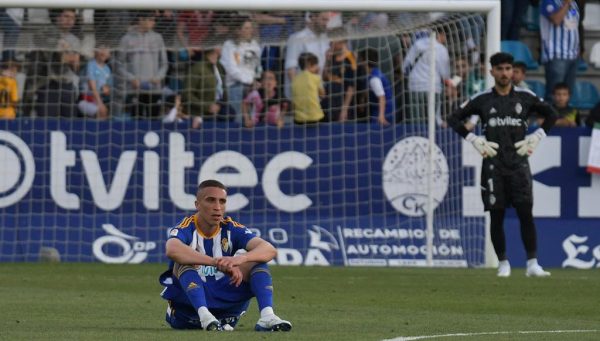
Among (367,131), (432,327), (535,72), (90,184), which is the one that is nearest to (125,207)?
(90,184)

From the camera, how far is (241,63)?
20188 millimetres

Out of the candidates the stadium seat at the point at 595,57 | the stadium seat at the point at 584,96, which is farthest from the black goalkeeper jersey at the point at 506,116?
the stadium seat at the point at 595,57

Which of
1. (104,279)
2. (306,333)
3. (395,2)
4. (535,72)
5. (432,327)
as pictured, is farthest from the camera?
(535,72)

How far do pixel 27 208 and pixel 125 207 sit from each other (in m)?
1.25

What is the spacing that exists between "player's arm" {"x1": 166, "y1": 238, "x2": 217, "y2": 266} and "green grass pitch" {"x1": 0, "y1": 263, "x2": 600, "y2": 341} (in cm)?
43

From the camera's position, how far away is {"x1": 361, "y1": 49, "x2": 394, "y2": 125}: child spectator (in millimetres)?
19781

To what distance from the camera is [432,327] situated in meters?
9.63

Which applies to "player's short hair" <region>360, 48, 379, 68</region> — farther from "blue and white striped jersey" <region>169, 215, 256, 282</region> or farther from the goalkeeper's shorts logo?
"blue and white striped jersey" <region>169, 215, 256, 282</region>

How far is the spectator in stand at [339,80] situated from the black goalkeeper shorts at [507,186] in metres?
4.23

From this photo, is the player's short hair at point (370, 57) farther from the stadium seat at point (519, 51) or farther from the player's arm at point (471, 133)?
the player's arm at point (471, 133)

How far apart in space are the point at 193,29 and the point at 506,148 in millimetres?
5699

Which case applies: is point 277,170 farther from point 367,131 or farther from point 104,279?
point 104,279

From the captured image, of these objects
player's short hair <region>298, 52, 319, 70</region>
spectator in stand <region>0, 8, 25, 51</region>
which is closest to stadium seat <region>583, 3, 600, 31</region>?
player's short hair <region>298, 52, 319, 70</region>

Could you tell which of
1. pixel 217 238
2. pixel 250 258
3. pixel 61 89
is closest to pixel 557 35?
pixel 61 89
